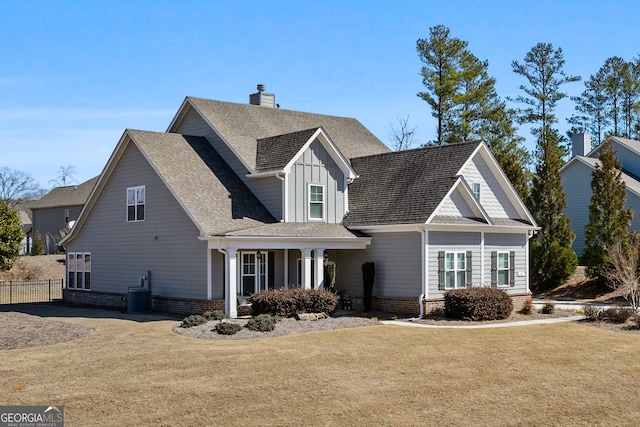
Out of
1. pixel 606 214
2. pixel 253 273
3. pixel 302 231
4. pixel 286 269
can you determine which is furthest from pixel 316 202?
pixel 606 214

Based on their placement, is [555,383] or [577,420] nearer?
[577,420]

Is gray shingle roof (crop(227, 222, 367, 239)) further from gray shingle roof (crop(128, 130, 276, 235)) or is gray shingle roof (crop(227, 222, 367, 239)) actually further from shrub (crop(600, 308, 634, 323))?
shrub (crop(600, 308, 634, 323))

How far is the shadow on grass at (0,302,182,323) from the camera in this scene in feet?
88.0

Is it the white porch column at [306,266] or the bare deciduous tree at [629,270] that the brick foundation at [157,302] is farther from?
the bare deciduous tree at [629,270]

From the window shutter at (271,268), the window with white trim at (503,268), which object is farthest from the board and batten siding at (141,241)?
the window with white trim at (503,268)

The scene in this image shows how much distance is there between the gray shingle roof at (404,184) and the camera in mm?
27812

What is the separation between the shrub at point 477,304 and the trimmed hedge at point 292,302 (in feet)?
13.7

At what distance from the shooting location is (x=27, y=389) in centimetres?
1476

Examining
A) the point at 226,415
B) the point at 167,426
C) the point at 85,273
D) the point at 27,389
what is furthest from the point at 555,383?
the point at 85,273

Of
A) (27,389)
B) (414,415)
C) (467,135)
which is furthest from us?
(467,135)

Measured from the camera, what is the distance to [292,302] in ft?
82.7

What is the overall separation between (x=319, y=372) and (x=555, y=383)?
5188mm

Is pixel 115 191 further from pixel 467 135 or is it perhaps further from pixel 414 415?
pixel 467 135

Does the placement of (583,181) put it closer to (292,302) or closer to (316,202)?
(316,202)
